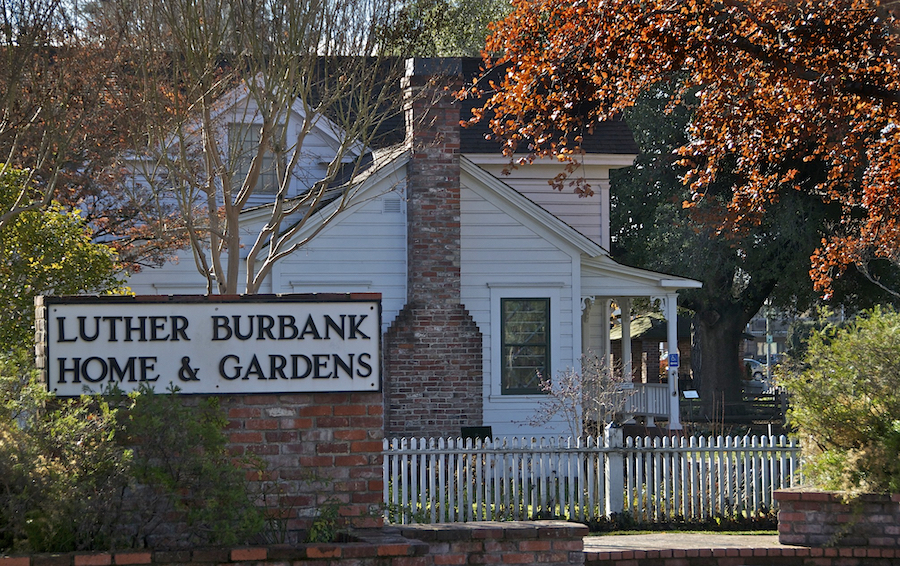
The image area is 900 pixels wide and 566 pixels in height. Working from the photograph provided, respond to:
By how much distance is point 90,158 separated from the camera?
14.6 meters

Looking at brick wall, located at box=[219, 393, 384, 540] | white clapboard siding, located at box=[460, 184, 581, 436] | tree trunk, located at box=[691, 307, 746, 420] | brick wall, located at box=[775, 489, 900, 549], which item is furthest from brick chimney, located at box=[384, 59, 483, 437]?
tree trunk, located at box=[691, 307, 746, 420]

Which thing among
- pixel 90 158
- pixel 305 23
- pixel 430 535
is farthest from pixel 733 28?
pixel 90 158

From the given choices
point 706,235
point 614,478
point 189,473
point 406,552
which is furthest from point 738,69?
point 706,235

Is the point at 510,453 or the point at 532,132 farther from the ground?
the point at 532,132

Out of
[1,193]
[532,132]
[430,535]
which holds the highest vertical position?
[532,132]

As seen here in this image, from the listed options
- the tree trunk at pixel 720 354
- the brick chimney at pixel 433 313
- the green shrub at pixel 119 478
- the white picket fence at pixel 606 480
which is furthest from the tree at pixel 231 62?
the tree trunk at pixel 720 354

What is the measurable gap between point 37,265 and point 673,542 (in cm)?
680

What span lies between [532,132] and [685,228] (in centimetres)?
1497

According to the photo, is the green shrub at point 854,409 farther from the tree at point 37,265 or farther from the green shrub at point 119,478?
the tree at point 37,265

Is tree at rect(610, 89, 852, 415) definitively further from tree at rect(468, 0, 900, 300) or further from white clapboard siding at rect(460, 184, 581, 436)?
tree at rect(468, 0, 900, 300)

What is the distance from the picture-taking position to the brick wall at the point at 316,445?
620 cm

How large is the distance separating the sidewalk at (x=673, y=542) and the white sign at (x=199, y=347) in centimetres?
363

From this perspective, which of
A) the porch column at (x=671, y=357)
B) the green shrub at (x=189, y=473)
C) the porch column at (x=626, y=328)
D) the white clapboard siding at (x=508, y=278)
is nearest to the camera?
the green shrub at (x=189, y=473)

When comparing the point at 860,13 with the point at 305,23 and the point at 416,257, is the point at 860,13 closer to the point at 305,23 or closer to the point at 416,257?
the point at 305,23
